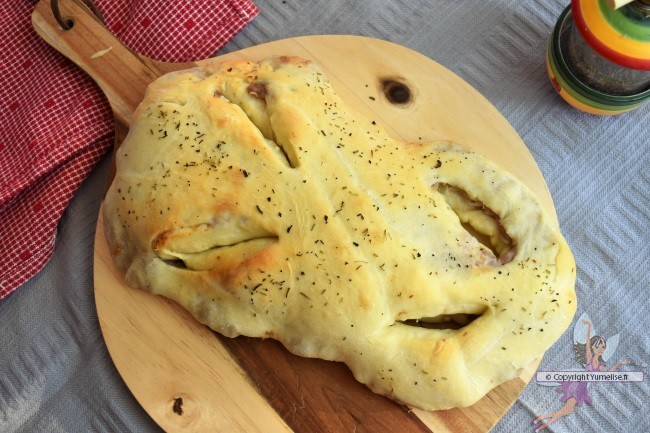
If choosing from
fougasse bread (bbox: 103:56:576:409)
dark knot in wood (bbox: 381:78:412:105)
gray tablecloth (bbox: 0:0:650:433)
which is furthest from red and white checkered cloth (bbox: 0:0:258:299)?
dark knot in wood (bbox: 381:78:412:105)

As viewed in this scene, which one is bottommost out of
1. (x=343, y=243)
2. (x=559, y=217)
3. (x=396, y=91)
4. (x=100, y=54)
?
(x=559, y=217)

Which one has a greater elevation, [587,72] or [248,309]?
[587,72]

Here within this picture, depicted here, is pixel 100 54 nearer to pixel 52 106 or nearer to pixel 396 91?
pixel 52 106

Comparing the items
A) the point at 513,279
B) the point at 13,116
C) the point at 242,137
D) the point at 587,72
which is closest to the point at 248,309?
the point at 242,137

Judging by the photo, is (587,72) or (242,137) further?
(587,72)

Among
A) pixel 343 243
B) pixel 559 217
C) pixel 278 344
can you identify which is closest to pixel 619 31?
pixel 559 217

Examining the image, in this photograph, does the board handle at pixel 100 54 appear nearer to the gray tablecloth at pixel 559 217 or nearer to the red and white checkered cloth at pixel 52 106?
the red and white checkered cloth at pixel 52 106

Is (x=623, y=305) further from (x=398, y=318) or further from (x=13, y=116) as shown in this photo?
(x=13, y=116)
